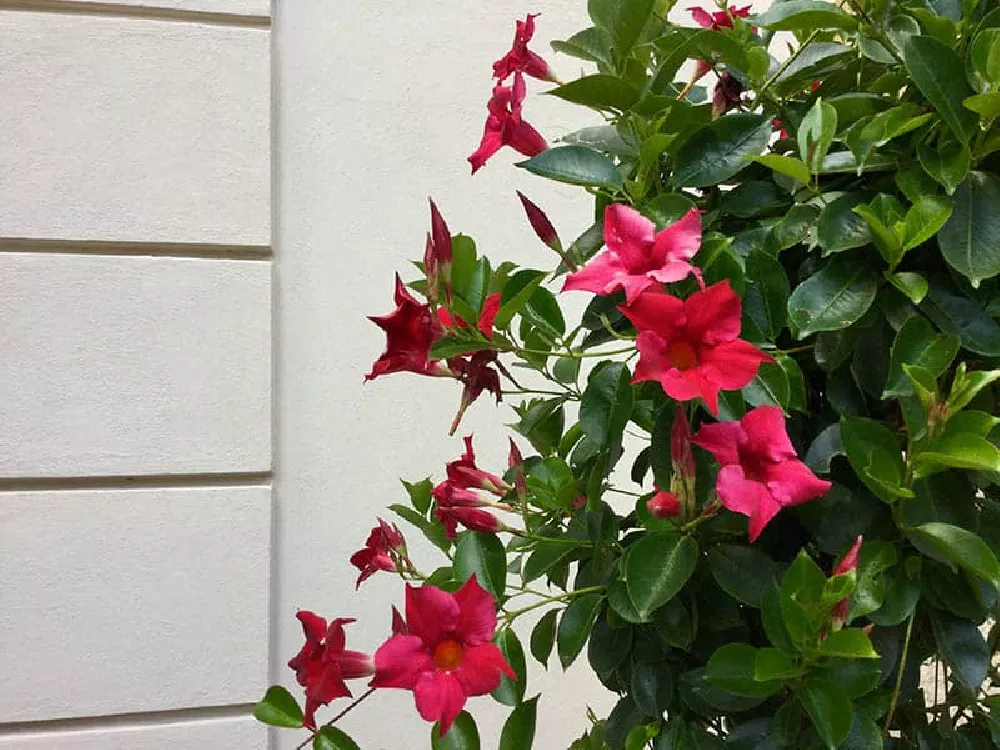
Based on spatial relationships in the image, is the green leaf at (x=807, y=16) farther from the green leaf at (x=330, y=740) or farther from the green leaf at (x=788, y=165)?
the green leaf at (x=330, y=740)

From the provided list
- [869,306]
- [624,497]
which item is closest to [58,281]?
[624,497]

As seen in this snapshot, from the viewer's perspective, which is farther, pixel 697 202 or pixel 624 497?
pixel 624 497

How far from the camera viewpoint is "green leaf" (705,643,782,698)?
1.38 ft

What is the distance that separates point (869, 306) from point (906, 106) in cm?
12

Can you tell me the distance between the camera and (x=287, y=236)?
3.31ft

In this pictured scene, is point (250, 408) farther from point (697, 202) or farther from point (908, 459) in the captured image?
point (908, 459)

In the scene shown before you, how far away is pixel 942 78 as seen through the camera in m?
0.43

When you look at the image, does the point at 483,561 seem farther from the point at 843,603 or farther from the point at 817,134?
the point at 817,134

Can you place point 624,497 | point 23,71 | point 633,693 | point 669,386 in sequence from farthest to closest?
point 624,497
point 23,71
point 633,693
point 669,386

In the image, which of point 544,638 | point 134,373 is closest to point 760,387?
point 544,638

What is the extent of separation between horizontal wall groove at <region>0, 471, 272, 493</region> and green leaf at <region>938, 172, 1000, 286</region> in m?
0.78

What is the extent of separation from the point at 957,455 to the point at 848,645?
10 cm

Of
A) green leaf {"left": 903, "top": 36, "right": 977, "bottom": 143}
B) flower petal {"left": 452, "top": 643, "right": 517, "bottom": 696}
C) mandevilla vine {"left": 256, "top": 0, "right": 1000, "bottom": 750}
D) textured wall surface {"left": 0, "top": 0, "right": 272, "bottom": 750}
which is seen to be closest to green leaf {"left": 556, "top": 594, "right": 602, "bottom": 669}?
mandevilla vine {"left": 256, "top": 0, "right": 1000, "bottom": 750}

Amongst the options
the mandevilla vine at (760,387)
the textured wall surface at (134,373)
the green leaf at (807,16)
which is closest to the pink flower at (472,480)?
the mandevilla vine at (760,387)
